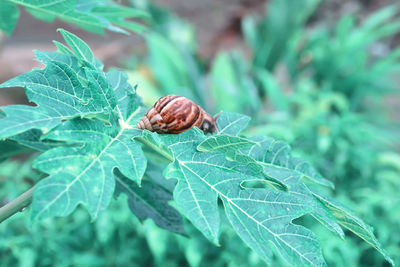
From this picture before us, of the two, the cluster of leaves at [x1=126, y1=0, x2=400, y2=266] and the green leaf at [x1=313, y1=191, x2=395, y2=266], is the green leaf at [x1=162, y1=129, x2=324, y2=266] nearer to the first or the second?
the green leaf at [x1=313, y1=191, x2=395, y2=266]

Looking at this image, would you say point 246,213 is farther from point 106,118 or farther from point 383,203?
point 383,203

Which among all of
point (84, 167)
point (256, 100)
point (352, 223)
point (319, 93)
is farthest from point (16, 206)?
point (319, 93)

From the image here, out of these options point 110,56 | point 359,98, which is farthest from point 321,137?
point 110,56

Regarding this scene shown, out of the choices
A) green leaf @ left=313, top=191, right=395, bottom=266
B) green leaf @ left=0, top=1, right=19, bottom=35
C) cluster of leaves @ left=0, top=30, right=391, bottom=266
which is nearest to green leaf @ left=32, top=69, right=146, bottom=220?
cluster of leaves @ left=0, top=30, right=391, bottom=266

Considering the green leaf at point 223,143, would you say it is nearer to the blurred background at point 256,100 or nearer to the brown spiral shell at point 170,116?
the brown spiral shell at point 170,116

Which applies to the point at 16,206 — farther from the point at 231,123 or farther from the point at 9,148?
the point at 231,123
